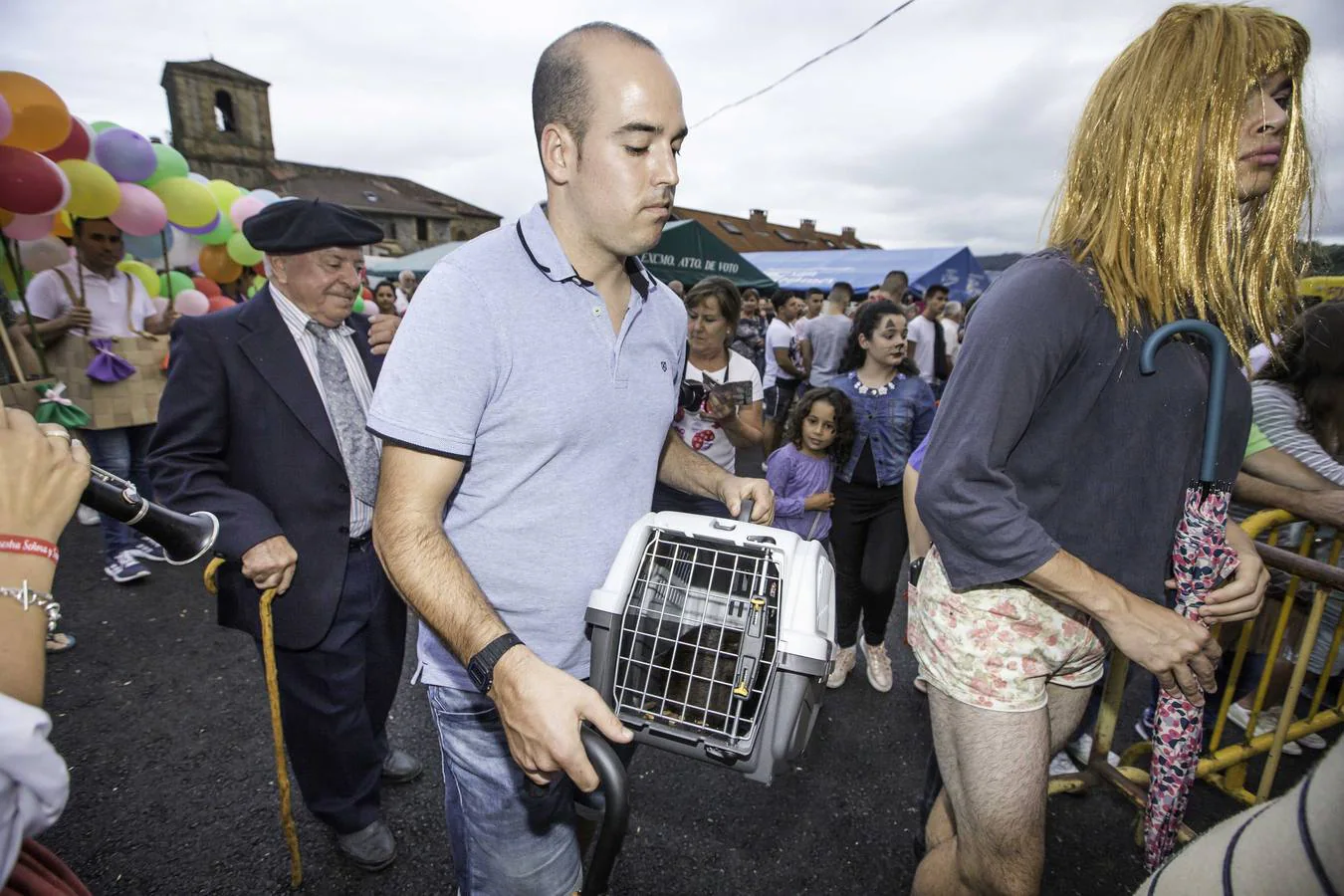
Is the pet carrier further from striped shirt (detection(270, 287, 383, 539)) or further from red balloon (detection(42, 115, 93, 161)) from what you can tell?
red balloon (detection(42, 115, 93, 161))

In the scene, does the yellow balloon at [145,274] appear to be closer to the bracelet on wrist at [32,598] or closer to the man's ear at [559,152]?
the man's ear at [559,152]

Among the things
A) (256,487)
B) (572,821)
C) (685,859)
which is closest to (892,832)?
(685,859)

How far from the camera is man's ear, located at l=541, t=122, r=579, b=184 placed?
142cm

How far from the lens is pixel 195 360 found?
2.01m

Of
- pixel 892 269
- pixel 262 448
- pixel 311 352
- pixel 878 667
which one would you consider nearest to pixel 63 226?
pixel 311 352

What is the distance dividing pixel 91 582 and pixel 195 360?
3.69m

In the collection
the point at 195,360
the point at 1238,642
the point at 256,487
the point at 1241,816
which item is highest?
the point at 195,360

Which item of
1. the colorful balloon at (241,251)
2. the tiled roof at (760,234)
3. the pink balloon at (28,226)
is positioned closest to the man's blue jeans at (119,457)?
the pink balloon at (28,226)

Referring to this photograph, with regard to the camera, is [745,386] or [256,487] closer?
[256,487]

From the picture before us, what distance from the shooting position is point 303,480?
2.12 m

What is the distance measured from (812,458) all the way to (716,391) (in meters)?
0.65

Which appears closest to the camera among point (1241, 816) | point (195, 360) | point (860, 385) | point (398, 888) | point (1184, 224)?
point (1241, 816)

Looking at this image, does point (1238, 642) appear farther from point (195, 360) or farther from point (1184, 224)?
point (195, 360)

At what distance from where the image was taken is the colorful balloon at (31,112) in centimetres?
350
